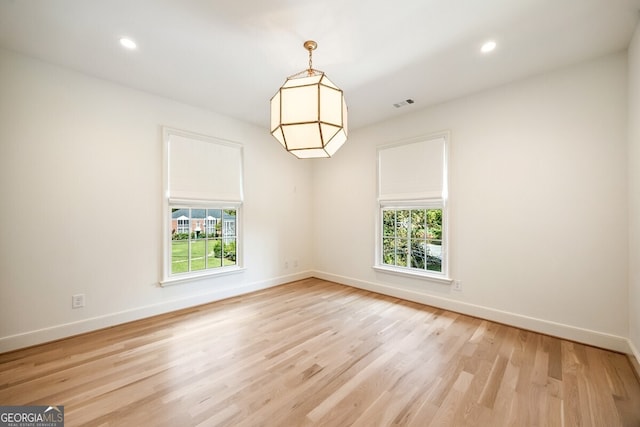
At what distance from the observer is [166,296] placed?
3.24m

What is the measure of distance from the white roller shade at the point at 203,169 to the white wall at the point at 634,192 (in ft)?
13.9

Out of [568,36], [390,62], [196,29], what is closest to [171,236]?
[196,29]

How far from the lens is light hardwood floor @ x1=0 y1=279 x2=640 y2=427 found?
158 centimetres

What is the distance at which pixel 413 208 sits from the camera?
12.2 feet

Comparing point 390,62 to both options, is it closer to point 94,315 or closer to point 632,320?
point 632,320

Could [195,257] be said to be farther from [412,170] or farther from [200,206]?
[412,170]

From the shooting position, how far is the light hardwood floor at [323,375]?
5.17 feet

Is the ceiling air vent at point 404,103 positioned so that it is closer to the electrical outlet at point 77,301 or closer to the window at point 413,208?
the window at point 413,208

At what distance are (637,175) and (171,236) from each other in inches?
183

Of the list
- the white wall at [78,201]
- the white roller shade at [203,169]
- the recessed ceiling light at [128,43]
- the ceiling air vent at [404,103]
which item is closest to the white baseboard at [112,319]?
the white wall at [78,201]

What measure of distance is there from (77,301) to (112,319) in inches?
15.0

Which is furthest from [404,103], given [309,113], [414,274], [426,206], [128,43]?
[128,43]

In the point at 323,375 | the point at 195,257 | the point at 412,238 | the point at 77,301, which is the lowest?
the point at 323,375

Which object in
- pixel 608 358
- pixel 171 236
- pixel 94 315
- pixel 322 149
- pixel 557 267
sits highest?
pixel 322 149
